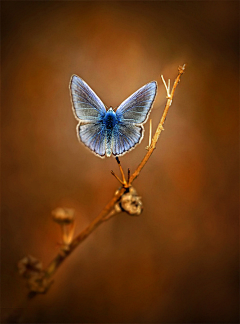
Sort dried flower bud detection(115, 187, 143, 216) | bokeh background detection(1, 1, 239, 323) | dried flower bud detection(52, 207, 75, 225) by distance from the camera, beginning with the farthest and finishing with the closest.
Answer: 1. bokeh background detection(1, 1, 239, 323)
2. dried flower bud detection(52, 207, 75, 225)
3. dried flower bud detection(115, 187, 143, 216)

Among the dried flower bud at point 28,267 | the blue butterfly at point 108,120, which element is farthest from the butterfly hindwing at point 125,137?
the dried flower bud at point 28,267

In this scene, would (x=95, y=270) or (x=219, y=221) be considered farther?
(x=219, y=221)

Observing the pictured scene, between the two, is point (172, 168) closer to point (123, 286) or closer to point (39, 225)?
point (123, 286)

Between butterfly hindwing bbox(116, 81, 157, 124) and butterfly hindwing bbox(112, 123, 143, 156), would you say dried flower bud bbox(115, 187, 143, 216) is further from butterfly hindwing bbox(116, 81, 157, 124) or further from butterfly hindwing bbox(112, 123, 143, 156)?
butterfly hindwing bbox(116, 81, 157, 124)

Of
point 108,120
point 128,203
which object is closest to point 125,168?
point 108,120

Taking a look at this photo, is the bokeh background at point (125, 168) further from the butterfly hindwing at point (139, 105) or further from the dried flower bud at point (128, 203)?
the dried flower bud at point (128, 203)

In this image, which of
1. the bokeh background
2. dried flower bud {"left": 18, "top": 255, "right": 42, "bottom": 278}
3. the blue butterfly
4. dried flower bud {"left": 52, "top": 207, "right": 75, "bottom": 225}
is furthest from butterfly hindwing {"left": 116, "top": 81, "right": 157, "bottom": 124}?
the bokeh background

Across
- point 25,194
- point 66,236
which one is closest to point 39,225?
point 25,194
